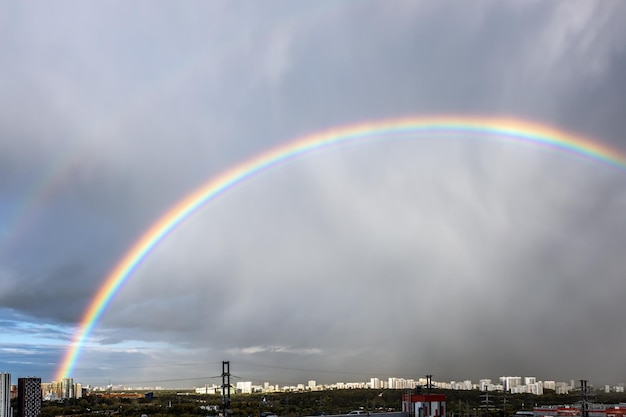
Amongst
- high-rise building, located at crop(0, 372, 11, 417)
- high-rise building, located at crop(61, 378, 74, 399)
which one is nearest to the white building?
high-rise building, located at crop(61, 378, 74, 399)

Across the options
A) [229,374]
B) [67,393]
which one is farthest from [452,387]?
[229,374]

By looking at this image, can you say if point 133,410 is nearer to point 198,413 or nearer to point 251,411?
point 198,413

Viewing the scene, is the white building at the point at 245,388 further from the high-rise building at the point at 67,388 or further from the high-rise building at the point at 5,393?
the high-rise building at the point at 5,393

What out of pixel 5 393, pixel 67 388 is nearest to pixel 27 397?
pixel 5 393

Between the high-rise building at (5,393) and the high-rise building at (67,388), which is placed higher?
the high-rise building at (5,393)

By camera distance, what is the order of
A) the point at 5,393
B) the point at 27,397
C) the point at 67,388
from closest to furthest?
the point at 5,393 → the point at 27,397 → the point at 67,388

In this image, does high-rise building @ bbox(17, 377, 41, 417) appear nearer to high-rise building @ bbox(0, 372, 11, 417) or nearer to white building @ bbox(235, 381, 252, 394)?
→ high-rise building @ bbox(0, 372, 11, 417)

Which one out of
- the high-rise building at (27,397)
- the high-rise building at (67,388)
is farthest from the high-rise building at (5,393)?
the high-rise building at (67,388)

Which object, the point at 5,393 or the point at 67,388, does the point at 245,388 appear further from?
the point at 5,393
